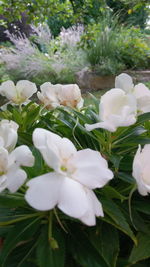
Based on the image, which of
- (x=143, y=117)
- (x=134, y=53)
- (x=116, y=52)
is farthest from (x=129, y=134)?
(x=116, y=52)

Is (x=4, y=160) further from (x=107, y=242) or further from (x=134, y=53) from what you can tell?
(x=134, y=53)

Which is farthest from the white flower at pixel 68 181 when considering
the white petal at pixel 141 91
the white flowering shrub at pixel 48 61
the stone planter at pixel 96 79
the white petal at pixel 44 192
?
the white flowering shrub at pixel 48 61

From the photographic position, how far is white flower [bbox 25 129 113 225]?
0.98 feet

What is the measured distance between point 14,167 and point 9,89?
1.28 ft

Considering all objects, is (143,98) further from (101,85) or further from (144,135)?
(101,85)

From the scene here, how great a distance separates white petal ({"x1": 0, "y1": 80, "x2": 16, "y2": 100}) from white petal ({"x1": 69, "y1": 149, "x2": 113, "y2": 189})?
1.30ft

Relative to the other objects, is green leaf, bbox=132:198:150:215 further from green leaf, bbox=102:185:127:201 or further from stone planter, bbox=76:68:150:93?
stone planter, bbox=76:68:150:93

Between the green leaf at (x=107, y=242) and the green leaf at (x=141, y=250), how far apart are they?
1.2 inches

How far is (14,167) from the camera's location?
14.0 inches

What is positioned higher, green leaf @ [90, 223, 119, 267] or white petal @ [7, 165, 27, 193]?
white petal @ [7, 165, 27, 193]

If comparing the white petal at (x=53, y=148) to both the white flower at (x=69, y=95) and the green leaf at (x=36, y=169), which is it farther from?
the white flower at (x=69, y=95)

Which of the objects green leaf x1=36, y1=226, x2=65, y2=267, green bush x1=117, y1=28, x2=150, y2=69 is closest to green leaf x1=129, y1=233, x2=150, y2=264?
green leaf x1=36, y1=226, x2=65, y2=267

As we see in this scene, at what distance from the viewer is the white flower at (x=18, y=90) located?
0.70 m

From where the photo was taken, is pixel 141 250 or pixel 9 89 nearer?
pixel 141 250
